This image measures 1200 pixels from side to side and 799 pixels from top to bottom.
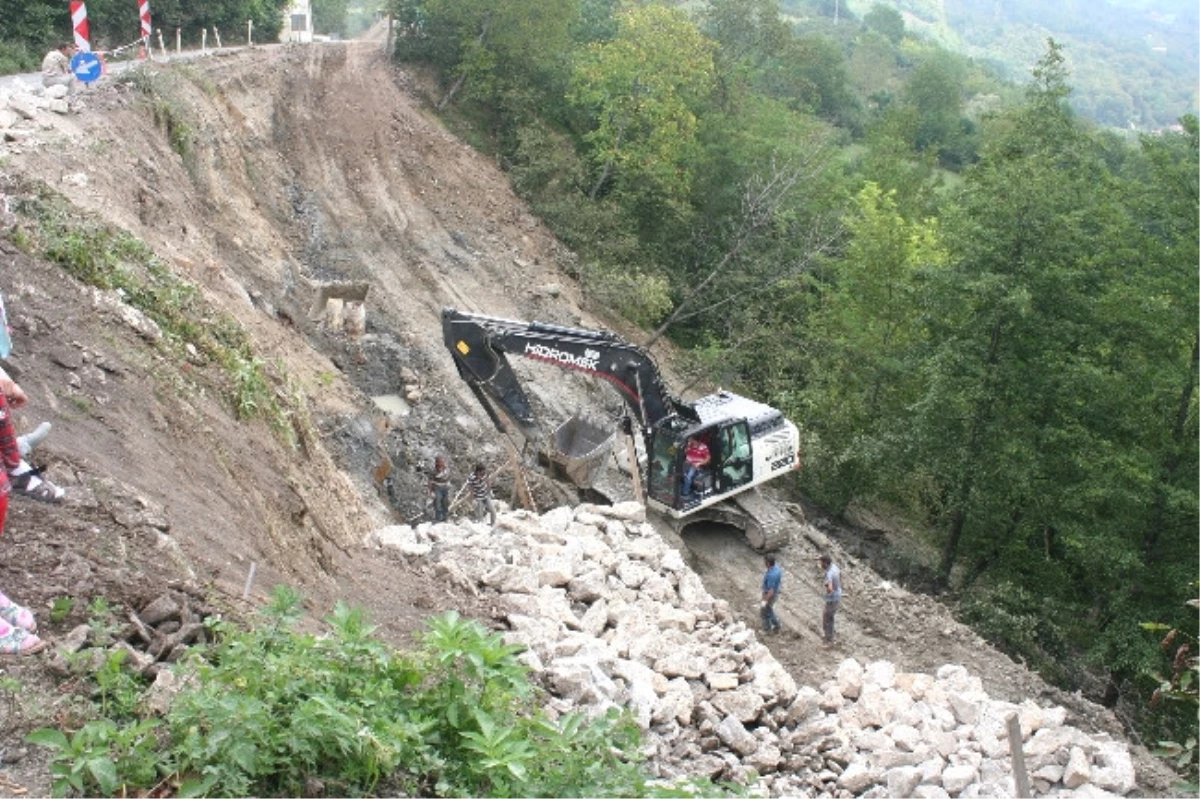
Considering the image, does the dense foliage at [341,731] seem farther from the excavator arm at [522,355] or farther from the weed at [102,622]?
the excavator arm at [522,355]

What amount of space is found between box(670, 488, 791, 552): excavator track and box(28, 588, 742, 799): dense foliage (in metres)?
10.5

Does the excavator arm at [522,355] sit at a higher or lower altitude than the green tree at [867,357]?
higher

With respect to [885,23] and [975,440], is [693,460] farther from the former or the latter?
[885,23]

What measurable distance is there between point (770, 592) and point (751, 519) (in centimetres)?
263

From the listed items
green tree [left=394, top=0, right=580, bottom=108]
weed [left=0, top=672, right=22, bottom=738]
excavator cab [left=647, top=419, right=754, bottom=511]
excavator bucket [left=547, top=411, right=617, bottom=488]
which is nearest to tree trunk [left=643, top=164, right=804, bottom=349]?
green tree [left=394, top=0, right=580, bottom=108]

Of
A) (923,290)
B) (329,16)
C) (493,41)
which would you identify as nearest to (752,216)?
(493,41)

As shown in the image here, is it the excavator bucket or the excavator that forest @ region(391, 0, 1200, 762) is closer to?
the excavator

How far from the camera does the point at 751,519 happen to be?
15.7 meters

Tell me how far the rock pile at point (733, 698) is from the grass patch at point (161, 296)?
196 cm

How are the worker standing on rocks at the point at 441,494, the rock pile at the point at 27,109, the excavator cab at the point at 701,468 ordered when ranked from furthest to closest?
the excavator cab at the point at 701,468
the worker standing on rocks at the point at 441,494
the rock pile at the point at 27,109

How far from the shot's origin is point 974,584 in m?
18.3

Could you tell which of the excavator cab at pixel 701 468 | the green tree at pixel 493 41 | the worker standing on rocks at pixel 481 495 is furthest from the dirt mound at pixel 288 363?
the green tree at pixel 493 41

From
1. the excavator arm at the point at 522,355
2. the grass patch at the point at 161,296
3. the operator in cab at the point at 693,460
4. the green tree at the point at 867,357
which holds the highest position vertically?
the grass patch at the point at 161,296

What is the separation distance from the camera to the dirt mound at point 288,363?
7.19m
